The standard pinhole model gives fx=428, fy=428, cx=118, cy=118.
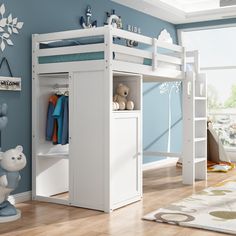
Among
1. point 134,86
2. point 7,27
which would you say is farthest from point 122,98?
point 7,27

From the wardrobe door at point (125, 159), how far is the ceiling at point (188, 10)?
2419 mm

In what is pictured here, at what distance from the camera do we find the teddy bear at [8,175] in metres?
3.53

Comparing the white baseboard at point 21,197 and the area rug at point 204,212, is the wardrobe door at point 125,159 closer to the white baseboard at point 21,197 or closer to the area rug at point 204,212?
the area rug at point 204,212

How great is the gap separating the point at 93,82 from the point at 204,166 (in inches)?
87.2

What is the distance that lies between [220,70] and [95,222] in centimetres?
444

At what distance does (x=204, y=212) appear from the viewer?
12.0ft

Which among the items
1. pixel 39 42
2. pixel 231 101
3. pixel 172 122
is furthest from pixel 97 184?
pixel 231 101

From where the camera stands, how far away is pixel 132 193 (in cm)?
413

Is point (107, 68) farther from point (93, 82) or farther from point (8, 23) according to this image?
point (8, 23)

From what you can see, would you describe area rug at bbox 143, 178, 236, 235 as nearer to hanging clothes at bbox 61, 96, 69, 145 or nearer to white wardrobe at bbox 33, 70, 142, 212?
white wardrobe at bbox 33, 70, 142, 212

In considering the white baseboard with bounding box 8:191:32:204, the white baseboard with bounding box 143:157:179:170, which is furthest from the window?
the white baseboard with bounding box 8:191:32:204

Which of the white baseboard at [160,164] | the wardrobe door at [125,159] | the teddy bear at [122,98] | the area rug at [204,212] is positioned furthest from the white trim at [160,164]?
the teddy bear at [122,98]

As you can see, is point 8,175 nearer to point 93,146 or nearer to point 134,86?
point 93,146

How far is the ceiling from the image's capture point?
6092mm
